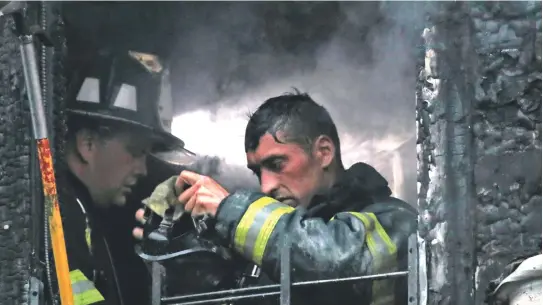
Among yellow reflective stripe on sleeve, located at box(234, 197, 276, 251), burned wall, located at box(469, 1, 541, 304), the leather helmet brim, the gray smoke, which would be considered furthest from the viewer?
the leather helmet brim

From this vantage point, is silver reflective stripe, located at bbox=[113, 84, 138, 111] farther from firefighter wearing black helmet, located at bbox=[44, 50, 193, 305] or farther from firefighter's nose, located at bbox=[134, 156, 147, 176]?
firefighter's nose, located at bbox=[134, 156, 147, 176]

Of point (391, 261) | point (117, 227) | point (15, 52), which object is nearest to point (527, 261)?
point (391, 261)

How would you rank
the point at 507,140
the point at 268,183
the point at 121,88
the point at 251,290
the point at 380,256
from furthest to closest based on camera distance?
1. the point at 121,88
2. the point at 268,183
3. the point at 251,290
4. the point at 380,256
5. the point at 507,140

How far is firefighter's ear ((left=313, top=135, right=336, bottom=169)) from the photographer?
5.72m

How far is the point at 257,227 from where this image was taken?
215 inches

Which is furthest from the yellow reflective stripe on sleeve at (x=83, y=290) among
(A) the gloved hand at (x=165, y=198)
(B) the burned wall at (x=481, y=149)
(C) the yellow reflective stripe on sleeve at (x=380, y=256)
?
(B) the burned wall at (x=481, y=149)

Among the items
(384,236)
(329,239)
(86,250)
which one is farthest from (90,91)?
(384,236)

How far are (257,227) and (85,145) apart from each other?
95 centimetres

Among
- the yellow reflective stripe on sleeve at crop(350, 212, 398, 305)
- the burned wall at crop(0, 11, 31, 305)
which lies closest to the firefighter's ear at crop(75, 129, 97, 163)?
the burned wall at crop(0, 11, 31, 305)

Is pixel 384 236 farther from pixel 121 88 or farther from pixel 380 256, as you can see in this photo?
pixel 121 88

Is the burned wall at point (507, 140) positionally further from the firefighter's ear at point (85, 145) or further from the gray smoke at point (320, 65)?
the firefighter's ear at point (85, 145)

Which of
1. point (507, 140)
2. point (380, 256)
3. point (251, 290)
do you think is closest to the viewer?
point (507, 140)

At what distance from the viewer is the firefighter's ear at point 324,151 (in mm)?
5723

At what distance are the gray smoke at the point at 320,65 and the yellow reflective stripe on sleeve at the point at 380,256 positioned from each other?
0.77 feet
